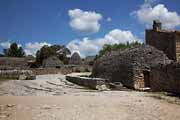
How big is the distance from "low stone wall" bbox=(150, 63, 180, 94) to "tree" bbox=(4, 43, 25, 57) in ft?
259

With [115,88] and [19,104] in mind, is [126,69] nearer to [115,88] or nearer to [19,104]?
[115,88]

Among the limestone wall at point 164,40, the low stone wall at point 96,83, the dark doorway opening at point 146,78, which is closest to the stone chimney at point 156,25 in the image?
the limestone wall at point 164,40

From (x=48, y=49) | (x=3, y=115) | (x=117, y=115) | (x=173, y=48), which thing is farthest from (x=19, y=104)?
(x=48, y=49)

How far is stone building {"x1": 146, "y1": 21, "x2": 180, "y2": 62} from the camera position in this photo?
2892 cm

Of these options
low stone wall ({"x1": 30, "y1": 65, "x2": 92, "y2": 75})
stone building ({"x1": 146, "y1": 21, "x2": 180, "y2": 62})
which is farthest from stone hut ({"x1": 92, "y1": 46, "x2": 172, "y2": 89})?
low stone wall ({"x1": 30, "y1": 65, "x2": 92, "y2": 75})

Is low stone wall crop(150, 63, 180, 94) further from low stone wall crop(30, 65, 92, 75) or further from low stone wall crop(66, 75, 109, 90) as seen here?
low stone wall crop(30, 65, 92, 75)

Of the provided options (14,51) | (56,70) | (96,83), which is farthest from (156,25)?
(14,51)

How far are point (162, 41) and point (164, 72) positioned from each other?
14.3m

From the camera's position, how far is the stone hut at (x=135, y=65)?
21031 millimetres

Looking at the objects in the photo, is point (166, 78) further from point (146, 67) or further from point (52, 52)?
point (52, 52)

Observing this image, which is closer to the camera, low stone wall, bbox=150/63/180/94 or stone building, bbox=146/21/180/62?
low stone wall, bbox=150/63/180/94

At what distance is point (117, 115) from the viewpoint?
10.1m

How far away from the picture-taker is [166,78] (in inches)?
664

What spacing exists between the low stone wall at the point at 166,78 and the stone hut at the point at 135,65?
132 cm
